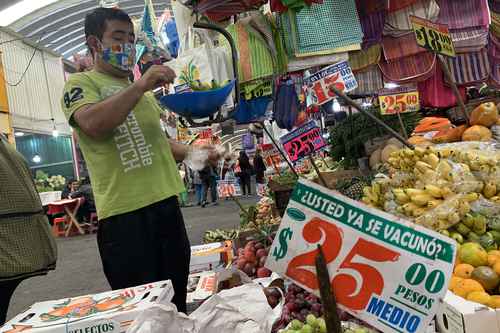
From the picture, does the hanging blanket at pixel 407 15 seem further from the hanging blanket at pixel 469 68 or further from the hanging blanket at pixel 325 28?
the hanging blanket at pixel 469 68

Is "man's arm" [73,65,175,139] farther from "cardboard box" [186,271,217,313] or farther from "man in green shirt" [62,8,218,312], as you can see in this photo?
"cardboard box" [186,271,217,313]

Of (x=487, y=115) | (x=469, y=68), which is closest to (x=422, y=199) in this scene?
(x=487, y=115)

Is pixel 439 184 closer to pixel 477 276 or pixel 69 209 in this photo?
pixel 477 276

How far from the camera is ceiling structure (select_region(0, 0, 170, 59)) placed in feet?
51.0

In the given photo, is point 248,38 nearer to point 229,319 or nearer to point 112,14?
point 112,14

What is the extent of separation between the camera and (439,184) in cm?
218

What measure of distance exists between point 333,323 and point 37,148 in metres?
20.3

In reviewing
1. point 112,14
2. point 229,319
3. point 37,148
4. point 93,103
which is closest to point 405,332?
point 229,319

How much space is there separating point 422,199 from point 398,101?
3.10m

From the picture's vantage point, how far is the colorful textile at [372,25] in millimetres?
4172

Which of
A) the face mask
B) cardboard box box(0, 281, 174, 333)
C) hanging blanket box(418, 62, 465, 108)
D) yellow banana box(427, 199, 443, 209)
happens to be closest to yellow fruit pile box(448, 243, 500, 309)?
yellow banana box(427, 199, 443, 209)

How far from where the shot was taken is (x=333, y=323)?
1056 mm

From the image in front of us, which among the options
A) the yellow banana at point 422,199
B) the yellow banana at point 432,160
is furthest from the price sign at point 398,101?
the yellow banana at point 422,199

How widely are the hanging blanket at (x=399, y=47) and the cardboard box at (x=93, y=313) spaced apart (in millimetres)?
3573
